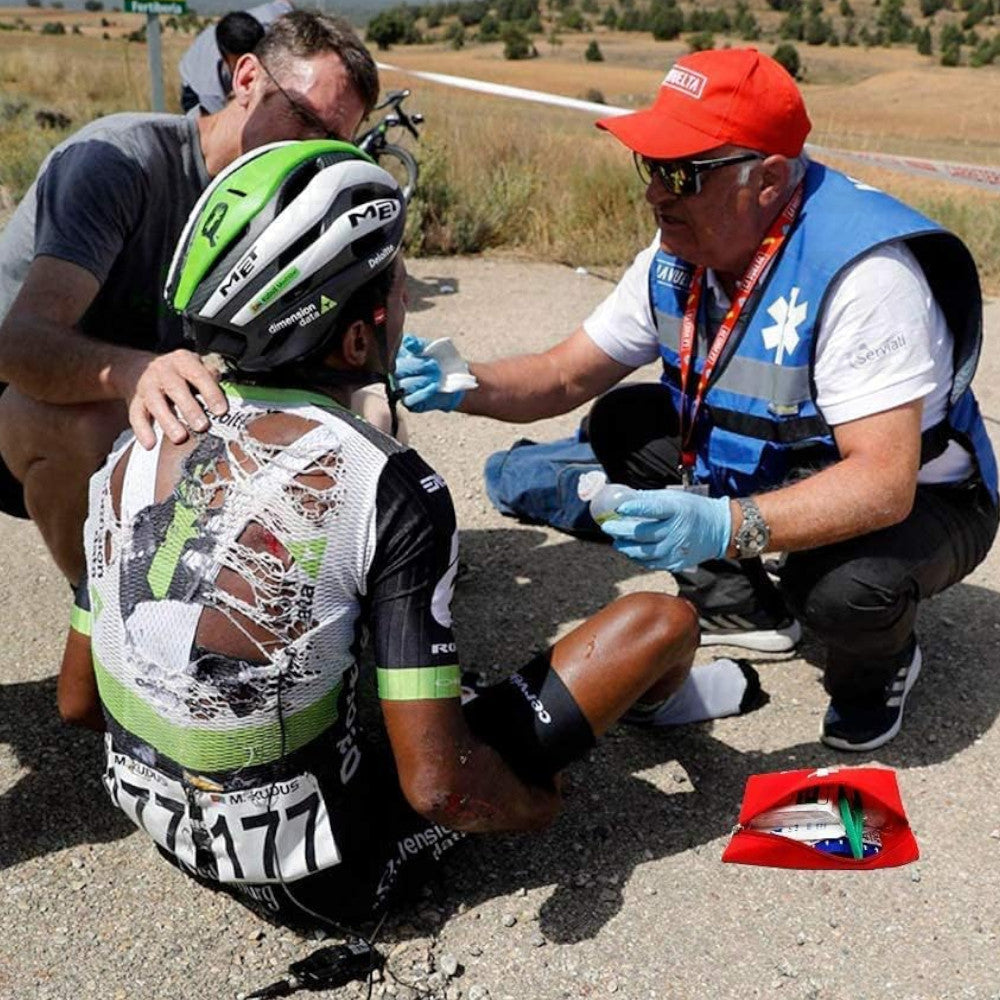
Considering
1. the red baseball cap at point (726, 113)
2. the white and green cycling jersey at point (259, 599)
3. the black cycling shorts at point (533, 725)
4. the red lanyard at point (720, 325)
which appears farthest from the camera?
the red lanyard at point (720, 325)

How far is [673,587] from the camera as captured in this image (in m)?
3.79

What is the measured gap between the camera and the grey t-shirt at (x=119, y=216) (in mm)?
2857

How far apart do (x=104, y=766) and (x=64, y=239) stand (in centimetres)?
121

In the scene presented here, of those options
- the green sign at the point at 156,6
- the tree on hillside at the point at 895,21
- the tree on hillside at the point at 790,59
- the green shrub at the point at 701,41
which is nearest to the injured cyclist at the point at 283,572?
the green sign at the point at 156,6

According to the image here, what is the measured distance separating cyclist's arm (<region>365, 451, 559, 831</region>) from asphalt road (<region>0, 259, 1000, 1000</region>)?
48 centimetres

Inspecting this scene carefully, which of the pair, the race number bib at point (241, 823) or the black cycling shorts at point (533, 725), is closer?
the race number bib at point (241, 823)

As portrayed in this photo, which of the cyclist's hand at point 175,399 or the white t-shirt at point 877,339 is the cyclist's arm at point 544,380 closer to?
the white t-shirt at point 877,339

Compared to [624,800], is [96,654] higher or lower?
higher

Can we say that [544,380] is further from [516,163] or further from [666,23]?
[666,23]

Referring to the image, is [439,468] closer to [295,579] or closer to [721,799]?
[721,799]

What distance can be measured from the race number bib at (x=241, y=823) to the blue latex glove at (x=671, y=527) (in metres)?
0.84

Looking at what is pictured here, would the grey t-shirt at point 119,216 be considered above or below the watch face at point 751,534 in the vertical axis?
above

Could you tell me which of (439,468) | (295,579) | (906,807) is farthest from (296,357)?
(439,468)

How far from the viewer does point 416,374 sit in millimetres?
2986
